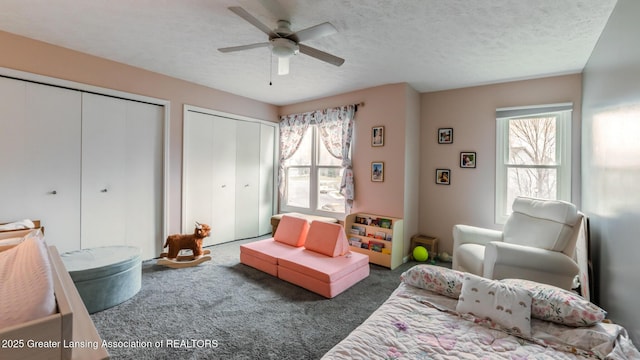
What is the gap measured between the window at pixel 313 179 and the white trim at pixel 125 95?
2083 mm

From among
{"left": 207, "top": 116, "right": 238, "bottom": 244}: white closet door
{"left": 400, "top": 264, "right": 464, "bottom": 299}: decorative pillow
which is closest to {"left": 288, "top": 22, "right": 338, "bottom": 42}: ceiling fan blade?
{"left": 400, "top": 264, "right": 464, "bottom": 299}: decorative pillow

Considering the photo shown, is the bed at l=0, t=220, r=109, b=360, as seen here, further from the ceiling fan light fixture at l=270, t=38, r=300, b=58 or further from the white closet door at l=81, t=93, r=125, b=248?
the white closet door at l=81, t=93, r=125, b=248

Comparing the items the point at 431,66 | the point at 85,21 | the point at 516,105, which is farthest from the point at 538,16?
the point at 85,21

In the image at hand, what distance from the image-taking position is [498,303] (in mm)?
1479

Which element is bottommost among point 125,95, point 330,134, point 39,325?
point 39,325

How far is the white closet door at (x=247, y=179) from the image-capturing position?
4621mm

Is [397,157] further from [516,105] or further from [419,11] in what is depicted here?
[419,11]

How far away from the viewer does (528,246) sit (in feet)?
8.54

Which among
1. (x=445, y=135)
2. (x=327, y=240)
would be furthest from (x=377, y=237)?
(x=445, y=135)

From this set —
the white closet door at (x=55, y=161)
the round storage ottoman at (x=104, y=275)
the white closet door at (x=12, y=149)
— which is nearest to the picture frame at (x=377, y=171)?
the round storage ottoman at (x=104, y=275)

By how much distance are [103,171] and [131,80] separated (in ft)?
3.86

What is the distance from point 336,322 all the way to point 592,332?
1.56 m

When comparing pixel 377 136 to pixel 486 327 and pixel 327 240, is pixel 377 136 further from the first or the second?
pixel 486 327

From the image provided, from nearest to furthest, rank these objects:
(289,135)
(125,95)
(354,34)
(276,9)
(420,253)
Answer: (276,9) → (354,34) → (125,95) → (420,253) → (289,135)
